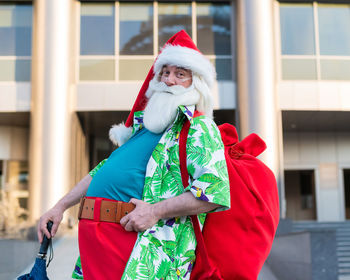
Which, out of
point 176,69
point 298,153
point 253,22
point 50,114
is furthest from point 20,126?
point 176,69

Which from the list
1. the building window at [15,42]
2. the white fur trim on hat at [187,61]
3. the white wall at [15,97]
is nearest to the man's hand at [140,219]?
the white fur trim on hat at [187,61]

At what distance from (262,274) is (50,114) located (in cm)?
643

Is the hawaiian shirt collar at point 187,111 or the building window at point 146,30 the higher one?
the building window at point 146,30

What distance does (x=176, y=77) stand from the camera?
1998mm

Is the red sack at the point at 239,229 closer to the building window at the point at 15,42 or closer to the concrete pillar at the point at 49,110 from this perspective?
the concrete pillar at the point at 49,110

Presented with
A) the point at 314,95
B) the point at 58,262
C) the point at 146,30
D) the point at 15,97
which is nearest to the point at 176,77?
the point at 58,262

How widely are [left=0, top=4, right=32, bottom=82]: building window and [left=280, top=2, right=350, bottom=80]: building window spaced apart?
6.88m

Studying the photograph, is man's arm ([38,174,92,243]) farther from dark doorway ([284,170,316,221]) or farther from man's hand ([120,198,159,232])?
dark doorway ([284,170,316,221])

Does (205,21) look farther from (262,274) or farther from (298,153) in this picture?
(262,274)

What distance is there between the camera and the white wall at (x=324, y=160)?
1382 centimetres

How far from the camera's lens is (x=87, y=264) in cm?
174

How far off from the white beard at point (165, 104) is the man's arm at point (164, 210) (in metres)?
0.38

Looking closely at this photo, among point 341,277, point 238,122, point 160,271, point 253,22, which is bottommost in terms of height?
point 341,277

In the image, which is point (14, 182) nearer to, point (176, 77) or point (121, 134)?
point (121, 134)
